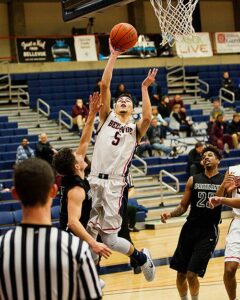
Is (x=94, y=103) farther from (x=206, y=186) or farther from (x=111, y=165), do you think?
(x=206, y=186)

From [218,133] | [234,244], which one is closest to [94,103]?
[234,244]

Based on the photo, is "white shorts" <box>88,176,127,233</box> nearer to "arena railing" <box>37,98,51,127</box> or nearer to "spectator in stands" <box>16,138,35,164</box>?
"spectator in stands" <box>16,138,35,164</box>

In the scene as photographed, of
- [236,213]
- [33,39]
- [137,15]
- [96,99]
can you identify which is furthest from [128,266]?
[137,15]

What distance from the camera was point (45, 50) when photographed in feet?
67.9

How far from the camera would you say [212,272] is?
9258mm

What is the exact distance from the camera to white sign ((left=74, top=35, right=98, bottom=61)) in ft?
68.3

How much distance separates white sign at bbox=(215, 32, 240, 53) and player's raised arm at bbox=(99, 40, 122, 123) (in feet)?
57.1

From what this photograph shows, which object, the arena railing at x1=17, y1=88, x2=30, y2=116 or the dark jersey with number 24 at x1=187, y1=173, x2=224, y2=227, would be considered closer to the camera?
the dark jersey with number 24 at x1=187, y1=173, x2=224, y2=227

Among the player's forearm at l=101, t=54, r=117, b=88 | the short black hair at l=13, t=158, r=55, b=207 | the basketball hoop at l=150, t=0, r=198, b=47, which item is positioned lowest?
the short black hair at l=13, t=158, r=55, b=207

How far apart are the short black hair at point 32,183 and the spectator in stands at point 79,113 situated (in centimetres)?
1483

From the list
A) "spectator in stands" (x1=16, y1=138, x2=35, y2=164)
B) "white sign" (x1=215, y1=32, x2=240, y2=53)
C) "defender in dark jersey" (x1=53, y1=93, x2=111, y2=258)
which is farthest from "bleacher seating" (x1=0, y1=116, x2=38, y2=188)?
"defender in dark jersey" (x1=53, y1=93, x2=111, y2=258)

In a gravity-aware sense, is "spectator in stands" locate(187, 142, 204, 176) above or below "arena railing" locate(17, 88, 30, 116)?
below

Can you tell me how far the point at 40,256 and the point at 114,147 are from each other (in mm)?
3388

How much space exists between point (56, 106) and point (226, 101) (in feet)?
18.9
